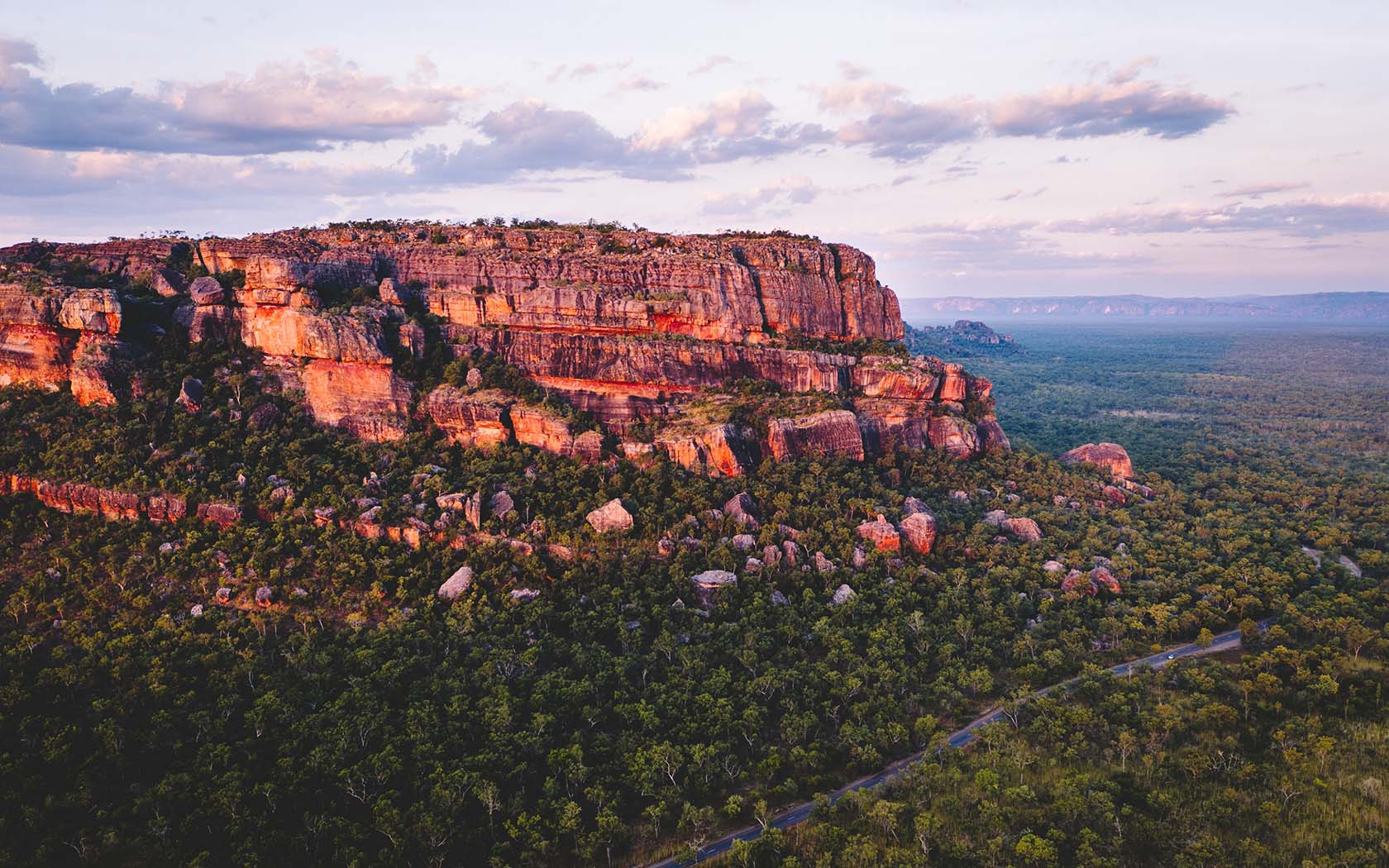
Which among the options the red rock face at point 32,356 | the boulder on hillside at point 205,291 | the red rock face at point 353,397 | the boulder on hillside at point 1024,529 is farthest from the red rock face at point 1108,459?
the red rock face at point 32,356

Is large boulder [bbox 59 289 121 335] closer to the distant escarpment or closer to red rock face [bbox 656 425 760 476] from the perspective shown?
the distant escarpment

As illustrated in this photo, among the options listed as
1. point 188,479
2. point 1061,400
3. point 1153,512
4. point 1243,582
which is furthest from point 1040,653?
point 1061,400

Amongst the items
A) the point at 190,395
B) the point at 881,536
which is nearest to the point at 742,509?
the point at 881,536

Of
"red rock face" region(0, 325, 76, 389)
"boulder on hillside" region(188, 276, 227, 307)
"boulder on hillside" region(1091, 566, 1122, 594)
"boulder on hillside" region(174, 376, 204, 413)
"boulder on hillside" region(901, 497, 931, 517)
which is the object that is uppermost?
"boulder on hillside" region(188, 276, 227, 307)

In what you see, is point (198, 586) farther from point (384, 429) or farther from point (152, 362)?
point (152, 362)

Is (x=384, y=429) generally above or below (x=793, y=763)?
above

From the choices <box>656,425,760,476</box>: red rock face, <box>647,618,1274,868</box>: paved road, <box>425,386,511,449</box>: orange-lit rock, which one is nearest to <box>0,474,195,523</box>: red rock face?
<box>425,386,511,449</box>: orange-lit rock
